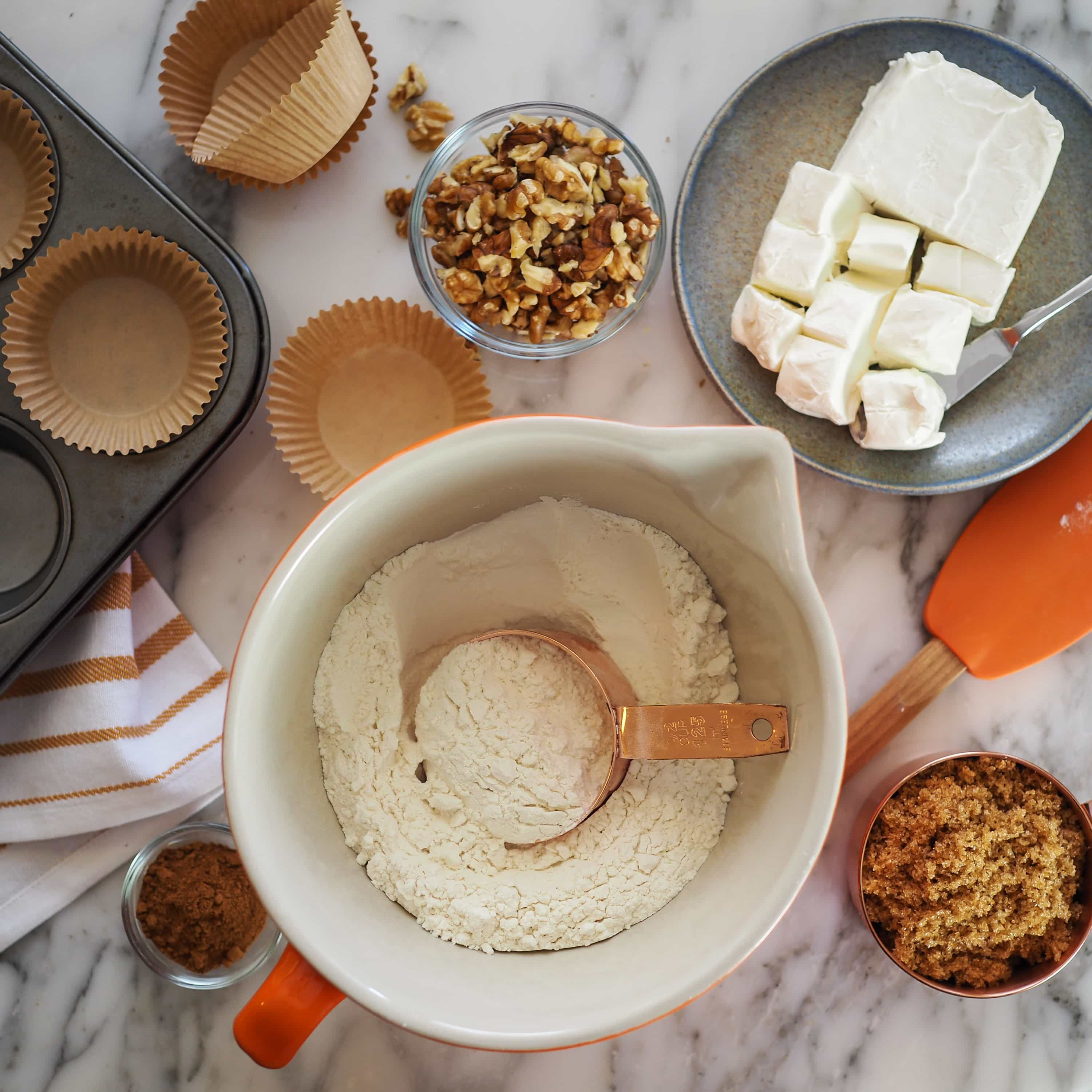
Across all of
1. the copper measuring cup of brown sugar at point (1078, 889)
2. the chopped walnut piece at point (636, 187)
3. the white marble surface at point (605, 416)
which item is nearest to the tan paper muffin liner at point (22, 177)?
the white marble surface at point (605, 416)

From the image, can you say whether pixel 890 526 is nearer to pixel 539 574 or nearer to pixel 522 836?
pixel 539 574

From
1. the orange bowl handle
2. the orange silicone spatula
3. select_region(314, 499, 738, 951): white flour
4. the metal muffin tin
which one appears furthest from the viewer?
the orange silicone spatula

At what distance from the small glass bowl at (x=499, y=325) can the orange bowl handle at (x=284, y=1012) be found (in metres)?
0.69

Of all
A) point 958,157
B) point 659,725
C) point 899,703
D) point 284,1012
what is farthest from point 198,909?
point 958,157

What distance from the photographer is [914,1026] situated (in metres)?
1.12

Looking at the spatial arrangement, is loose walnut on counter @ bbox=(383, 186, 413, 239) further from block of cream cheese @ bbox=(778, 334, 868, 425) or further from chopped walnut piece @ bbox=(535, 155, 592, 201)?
block of cream cheese @ bbox=(778, 334, 868, 425)

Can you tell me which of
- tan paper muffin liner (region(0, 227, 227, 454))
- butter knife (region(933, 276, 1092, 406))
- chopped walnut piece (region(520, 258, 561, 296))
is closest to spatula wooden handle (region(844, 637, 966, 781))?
butter knife (region(933, 276, 1092, 406))

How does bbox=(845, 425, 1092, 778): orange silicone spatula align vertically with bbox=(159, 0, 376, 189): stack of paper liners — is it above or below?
below

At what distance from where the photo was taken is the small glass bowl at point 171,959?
40.3 inches

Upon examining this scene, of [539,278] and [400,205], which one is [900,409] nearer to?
[539,278]

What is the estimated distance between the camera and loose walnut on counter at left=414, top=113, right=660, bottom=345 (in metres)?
1.00

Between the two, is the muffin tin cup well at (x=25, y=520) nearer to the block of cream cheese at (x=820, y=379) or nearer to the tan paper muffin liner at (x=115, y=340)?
the tan paper muffin liner at (x=115, y=340)

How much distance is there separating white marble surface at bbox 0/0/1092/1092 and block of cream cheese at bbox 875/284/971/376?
19 centimetres

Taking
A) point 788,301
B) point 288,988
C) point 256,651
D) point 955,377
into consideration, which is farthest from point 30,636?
point 955,377
